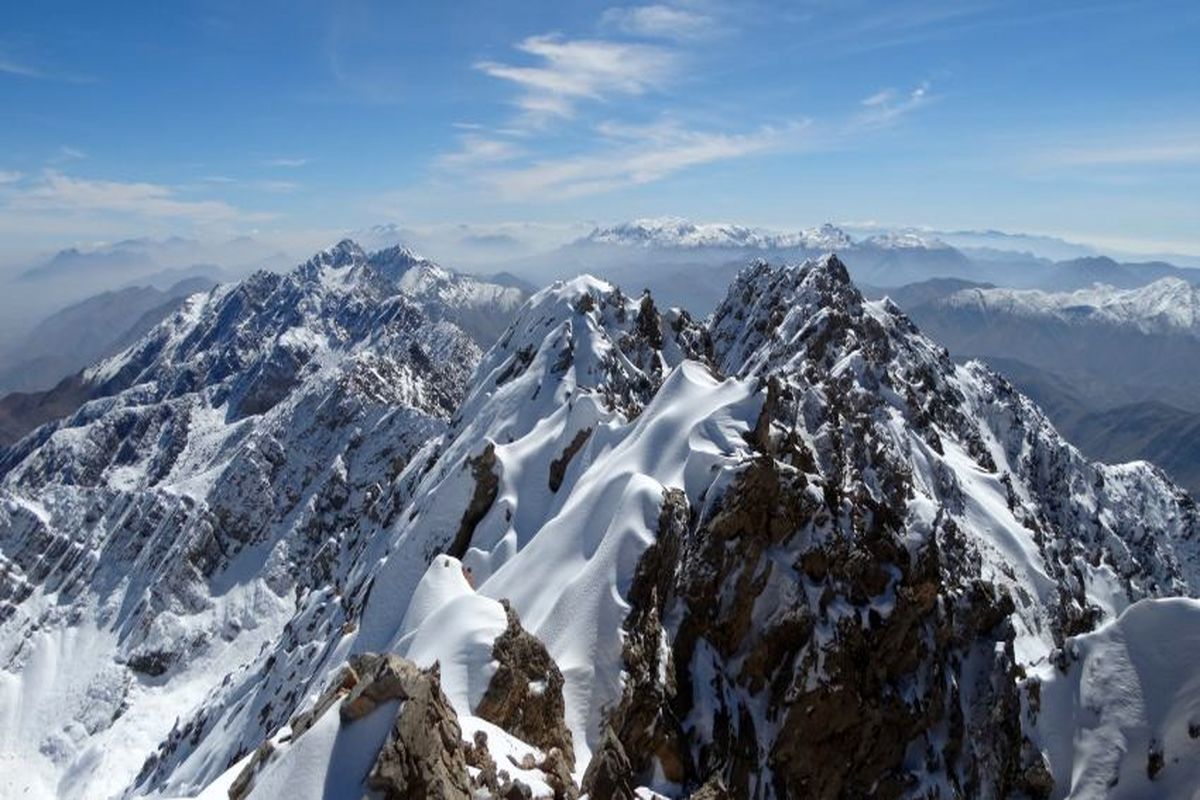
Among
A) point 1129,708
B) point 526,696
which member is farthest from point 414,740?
point 1129,708

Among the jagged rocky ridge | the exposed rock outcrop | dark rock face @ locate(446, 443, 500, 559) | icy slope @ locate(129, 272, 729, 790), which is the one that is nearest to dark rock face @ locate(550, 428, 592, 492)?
icy slope @ locate(129, 272, 729, 790)

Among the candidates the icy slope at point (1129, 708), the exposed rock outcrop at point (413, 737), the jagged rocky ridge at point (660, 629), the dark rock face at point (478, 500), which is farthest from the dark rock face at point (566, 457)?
the exposed rock outcrop at point (413, 737)

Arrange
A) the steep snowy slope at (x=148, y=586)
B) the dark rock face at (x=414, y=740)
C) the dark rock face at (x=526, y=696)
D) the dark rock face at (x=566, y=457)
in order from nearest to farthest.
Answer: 1. the dark rock face at (x=414, y=740)
2. the dark rock face at (x=526, y=696)
3. the dark rock face at (x=566, y=457)
4. the steep snowy slope at (x=148, y=586)

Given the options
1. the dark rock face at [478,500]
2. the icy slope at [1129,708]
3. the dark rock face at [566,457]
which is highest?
the dark rock face at [566,457]

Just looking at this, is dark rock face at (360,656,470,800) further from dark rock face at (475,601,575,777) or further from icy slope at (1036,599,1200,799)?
icy slope at (1036,599,1200,799)

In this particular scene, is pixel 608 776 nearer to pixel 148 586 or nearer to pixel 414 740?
pixel 414 740

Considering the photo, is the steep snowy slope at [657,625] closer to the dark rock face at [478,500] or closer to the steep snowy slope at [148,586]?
the dark rock face at [478,500]
